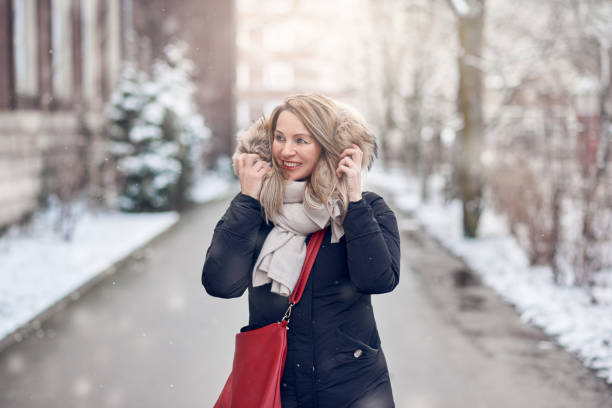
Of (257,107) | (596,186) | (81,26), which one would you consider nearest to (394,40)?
(81,26)

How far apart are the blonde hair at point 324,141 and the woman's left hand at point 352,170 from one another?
30 mm

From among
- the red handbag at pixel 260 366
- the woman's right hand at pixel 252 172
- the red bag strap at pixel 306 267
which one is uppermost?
the woman's right hand at pixel 252 172

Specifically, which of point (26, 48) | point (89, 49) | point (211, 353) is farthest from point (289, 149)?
point (89, 49)

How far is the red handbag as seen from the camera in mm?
2404

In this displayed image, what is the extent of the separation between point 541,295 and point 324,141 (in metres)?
6.46

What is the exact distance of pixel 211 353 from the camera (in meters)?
6.09

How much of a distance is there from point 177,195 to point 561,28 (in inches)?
411

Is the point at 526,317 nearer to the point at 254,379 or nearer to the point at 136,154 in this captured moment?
the point at 254,379

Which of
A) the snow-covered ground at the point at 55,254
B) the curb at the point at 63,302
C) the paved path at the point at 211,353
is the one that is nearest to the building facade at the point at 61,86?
the snow-covered ground at the point at 55,254

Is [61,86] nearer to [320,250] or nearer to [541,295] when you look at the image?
[541,295]

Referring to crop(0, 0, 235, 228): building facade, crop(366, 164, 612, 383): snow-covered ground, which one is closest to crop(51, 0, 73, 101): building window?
crop(0, 0, 235, 228): building facade

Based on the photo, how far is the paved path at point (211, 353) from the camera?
5.00m

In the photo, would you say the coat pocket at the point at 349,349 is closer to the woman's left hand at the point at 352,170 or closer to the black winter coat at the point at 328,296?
the black winter coat at the point at 328,296

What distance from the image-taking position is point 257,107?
8862 centimetres
